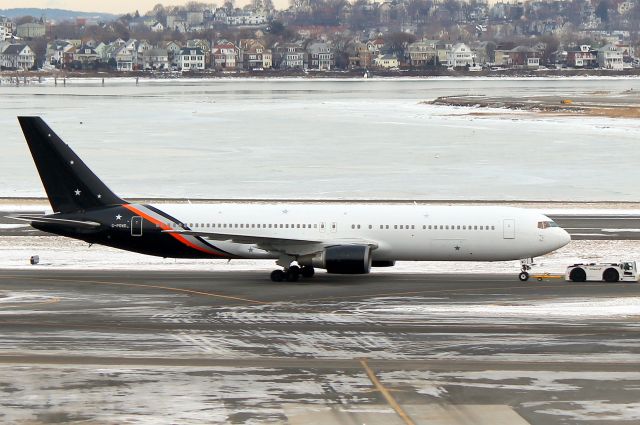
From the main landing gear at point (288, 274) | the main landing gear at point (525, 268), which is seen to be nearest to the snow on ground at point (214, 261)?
the main landing gear at point (525, 268)

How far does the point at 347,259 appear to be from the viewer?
163 ft

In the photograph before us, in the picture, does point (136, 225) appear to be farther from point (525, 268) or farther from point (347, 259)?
point (525, 268)

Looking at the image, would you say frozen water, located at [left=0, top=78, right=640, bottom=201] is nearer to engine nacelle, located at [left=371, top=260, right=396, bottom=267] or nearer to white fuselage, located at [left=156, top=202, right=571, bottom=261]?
engine nacelle, located at [left=371, top=260, right=396, bottom=267]

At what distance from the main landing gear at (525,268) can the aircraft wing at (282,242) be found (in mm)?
6597

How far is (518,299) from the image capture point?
46625 mm

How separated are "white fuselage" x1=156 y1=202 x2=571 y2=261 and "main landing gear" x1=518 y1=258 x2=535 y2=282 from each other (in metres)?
0.41

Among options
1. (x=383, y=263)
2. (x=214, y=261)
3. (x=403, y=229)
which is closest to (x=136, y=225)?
(x=214, y=261)

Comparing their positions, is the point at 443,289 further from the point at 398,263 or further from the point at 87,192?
the point at 87,192

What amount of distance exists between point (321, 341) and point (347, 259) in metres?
11.6

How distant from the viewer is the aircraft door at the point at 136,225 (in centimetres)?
5172

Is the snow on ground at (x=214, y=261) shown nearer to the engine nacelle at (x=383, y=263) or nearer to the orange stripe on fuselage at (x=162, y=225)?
the engine nacelle at (x=383, y=263)

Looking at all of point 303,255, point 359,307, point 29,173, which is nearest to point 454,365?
point 359,307

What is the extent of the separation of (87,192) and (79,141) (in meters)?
73.1

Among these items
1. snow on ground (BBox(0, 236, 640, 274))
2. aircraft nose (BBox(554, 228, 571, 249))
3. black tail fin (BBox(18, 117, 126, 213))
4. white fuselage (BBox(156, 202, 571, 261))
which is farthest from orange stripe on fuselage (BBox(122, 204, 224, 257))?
aircraft nose (BBox(554, 228, 571, 249))
